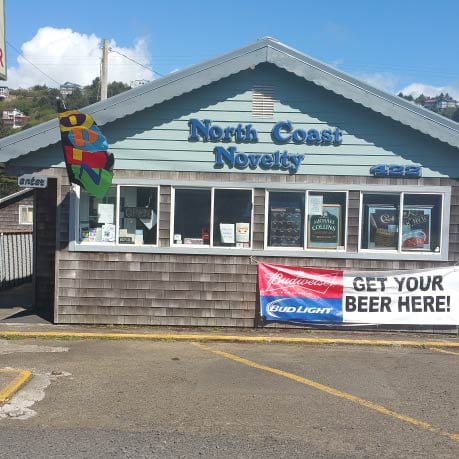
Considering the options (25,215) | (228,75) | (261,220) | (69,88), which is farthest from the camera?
(69,88)

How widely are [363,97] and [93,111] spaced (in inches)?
179

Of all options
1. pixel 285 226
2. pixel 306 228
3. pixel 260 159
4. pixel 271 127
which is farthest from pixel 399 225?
pixel 271 127

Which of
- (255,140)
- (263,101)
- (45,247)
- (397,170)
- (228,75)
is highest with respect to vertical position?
(228,75)

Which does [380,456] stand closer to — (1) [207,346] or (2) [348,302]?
(1) [207,346]

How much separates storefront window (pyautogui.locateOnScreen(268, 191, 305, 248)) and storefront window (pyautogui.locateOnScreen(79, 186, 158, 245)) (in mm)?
2057

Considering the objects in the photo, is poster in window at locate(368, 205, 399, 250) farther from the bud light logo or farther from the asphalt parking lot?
the asphalt parking lot

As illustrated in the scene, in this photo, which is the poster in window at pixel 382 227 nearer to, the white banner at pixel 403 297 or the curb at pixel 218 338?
the white banner at pixel 403 297

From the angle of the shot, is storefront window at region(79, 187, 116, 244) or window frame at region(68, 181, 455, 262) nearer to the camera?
window frame at region(68, 181, 455, 262)

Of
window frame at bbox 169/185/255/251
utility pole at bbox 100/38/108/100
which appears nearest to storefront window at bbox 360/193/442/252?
window frame at bbox 169/185/255/251

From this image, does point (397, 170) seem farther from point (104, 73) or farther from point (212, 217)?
point (104, 73)

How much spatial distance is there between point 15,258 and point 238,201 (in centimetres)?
799

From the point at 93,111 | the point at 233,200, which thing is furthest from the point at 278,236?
the point at 93,111

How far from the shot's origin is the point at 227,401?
6.34m

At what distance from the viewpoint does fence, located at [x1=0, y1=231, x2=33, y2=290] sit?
48.4 ft
